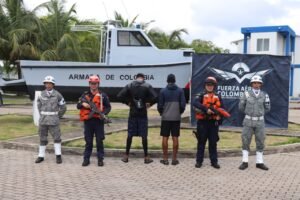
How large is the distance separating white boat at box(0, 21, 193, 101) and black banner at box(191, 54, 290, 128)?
3.40 ft

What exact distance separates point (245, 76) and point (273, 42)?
31.5 meters

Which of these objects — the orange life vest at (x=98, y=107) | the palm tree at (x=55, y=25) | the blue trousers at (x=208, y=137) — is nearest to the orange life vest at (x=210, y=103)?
the blue trousers at (x=208, y=137)

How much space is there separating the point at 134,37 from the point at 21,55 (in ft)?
61.9

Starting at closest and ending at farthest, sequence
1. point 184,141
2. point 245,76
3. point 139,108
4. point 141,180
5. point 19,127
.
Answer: point 141,180, point 139,108, point 184,141, point 245,76, point 19,127

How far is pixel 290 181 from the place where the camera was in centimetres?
799

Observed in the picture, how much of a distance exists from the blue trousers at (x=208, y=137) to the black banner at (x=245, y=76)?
15.7 ft

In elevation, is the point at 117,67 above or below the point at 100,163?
above

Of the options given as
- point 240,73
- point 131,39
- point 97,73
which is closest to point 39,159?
point 97,73

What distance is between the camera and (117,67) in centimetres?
1509

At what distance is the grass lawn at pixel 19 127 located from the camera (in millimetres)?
12638

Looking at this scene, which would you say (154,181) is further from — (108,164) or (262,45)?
(262,45)

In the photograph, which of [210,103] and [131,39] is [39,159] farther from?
[131,39]

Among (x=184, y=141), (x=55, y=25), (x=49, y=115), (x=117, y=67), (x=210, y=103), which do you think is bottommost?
(x=184, y=141)

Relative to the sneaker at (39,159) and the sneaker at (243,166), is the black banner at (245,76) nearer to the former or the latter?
the sneaker at (243,166)
